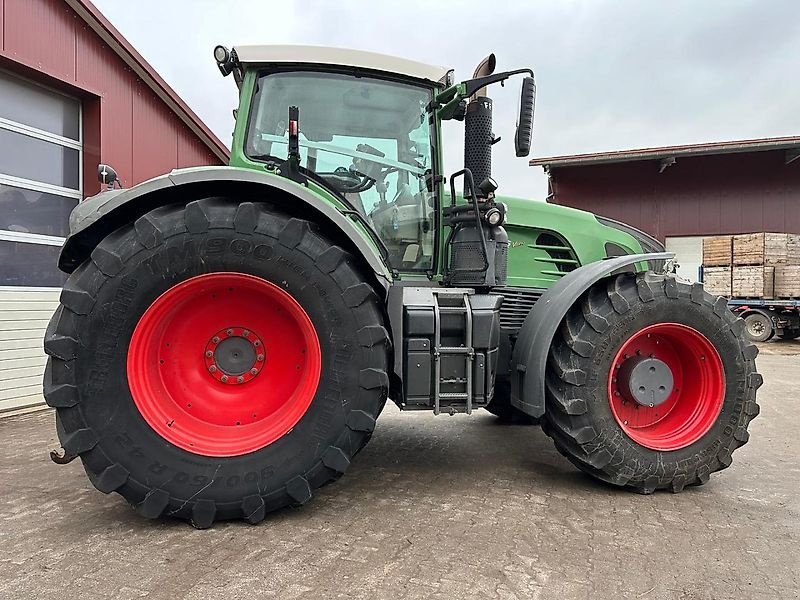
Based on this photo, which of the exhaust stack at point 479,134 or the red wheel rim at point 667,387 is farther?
the exhaust stack at point 479,134

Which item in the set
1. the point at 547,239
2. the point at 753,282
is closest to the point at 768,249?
the point at 753,282

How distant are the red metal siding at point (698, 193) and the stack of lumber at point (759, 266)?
94cm

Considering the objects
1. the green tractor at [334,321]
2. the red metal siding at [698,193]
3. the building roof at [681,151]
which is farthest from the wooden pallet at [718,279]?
the green tractor at [334,321]

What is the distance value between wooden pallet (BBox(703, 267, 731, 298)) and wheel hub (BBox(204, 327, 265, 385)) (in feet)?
44.9

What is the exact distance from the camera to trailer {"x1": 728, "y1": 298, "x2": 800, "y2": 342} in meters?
13.2

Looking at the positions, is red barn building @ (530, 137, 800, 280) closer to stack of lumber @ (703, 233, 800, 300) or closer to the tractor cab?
stack of lumber @ (703, 233, 800, 300)

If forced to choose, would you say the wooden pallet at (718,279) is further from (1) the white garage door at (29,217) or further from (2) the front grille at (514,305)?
(1) the white garage door at (29,217)

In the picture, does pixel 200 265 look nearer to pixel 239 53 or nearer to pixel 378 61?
pixel 239 53

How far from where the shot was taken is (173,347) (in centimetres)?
283

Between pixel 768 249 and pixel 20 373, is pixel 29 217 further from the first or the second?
pixel 768 249

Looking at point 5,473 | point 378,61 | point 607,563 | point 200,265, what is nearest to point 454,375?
point 607,563

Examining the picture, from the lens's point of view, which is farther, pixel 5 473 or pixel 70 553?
pixel 5 473

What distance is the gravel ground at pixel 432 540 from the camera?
7.01ft

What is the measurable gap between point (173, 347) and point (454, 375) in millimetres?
1463
